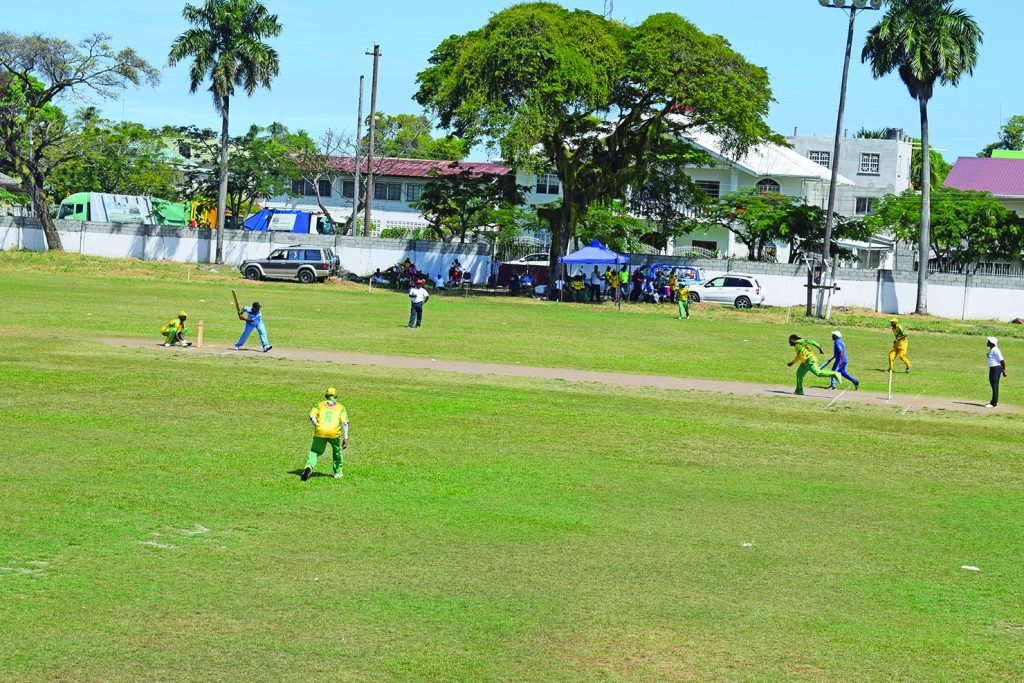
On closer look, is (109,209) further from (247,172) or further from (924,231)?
(924,231)

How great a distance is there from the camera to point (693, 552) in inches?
490

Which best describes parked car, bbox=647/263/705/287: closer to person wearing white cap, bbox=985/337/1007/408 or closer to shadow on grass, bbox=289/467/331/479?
person wearing white cap, bbox=985/337/1007/408

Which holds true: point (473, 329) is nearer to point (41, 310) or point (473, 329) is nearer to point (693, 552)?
point (41, 310)

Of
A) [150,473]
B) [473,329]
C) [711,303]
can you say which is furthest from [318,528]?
[711,303]

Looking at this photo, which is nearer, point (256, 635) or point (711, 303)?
point (256, 635)

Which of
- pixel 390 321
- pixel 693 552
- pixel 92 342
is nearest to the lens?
pixel 693 552

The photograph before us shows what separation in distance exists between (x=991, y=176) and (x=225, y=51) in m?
46.6

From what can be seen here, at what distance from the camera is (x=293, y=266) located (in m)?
62.5

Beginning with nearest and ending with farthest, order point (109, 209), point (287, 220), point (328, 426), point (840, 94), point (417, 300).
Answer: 1. point (328, 426)
2. point (417, 300)
3. point (840, 94)
4. point (109, 209)
5. point (287, 220)

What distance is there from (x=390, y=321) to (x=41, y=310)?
10.8m

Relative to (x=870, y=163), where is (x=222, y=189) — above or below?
below

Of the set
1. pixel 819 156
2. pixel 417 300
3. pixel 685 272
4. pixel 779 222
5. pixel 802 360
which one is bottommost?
pixel 802 360

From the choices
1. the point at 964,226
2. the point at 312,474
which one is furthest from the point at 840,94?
the point at 312,474

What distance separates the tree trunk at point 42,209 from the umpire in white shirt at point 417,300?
36.3 metres
